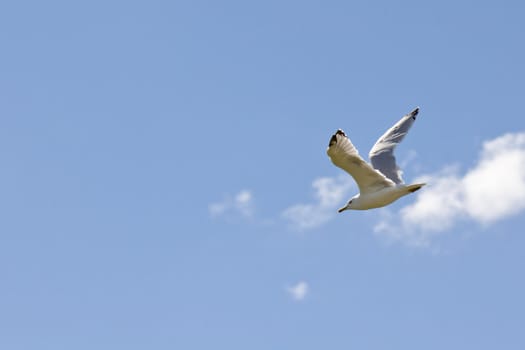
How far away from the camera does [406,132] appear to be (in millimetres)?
23875

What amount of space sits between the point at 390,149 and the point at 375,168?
0.90 metres

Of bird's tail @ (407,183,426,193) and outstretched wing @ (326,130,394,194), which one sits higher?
outstretched wing @ (326,130,394,194)

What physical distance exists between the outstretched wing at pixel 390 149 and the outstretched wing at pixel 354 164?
0.61m

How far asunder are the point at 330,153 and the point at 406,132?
4518 mm

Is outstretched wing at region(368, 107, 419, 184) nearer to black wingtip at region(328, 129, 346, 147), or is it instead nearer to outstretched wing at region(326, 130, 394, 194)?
outstretched wing at region(326, 130, 394, 194)

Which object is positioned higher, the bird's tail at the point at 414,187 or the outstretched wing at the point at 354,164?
the outstretched wing at the point at 354,164

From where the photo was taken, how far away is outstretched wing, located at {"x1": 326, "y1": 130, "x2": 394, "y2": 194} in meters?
19.7

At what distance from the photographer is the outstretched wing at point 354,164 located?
19.7 m

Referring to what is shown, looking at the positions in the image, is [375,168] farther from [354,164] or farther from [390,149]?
[354,164]

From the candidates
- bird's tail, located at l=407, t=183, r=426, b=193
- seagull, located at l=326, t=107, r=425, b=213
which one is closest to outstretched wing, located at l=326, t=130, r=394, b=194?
Answer: seagull, located at l=326, t=107, r=425, b=213

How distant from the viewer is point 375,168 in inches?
881

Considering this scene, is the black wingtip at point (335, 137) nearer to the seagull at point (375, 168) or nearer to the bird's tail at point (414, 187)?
the seagull at point (375, 168)

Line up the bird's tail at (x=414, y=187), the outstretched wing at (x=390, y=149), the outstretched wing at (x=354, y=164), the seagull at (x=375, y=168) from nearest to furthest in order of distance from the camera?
the outstretched wing at (x=354, y=164) < the seagull at (x=375, y=168) < the bird's tail at (x=414, y=187) < the outstretched wing at (x=390, y=149)

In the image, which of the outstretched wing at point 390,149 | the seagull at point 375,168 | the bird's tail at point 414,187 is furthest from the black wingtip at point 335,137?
the outstretched wing at point 390,149
